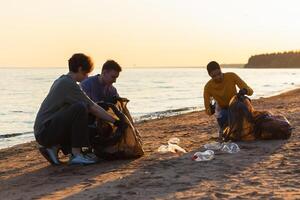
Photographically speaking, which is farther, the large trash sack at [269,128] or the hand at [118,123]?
the large trash sack at [269,128]

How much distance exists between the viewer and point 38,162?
739 centimetres

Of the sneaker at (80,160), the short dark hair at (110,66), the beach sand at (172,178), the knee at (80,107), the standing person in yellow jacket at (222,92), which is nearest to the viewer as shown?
the beach sand at (172,178)

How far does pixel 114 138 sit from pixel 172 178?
134cm

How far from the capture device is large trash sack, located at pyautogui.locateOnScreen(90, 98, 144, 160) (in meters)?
6.16

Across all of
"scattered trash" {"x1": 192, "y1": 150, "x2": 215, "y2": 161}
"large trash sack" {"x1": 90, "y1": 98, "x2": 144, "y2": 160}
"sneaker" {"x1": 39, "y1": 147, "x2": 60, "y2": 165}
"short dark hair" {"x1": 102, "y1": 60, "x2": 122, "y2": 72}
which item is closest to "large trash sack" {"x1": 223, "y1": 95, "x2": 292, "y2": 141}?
"scattered trash" {"x1": 192, "y1": 150, "x2": 215, "y2": 161}

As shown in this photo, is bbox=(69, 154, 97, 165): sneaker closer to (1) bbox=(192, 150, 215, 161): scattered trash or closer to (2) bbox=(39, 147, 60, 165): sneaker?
(2) bbox=(39, 147, 60, 165): sneaker

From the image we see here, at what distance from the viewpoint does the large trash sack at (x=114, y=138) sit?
20.2ft

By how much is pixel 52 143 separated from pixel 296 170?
2858 mm

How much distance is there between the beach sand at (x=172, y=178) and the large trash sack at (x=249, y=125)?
0.30 metres

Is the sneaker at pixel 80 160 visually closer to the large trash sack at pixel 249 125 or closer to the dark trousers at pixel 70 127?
the dark trousers at pixel 70 127

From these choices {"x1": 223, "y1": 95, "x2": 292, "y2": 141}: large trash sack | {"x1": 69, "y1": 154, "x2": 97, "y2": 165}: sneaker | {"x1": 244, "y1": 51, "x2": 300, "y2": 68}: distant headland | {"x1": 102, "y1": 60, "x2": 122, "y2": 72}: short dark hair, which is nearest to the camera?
{"x1": 69, "y1": 154, "x2": 97, "y2": 165}: sneaker

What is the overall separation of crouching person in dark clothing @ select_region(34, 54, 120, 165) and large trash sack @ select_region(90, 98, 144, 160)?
0.15 meters

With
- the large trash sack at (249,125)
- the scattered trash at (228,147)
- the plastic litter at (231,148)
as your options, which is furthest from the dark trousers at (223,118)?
the plastic litter at (231,148)

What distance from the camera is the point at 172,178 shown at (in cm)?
502
